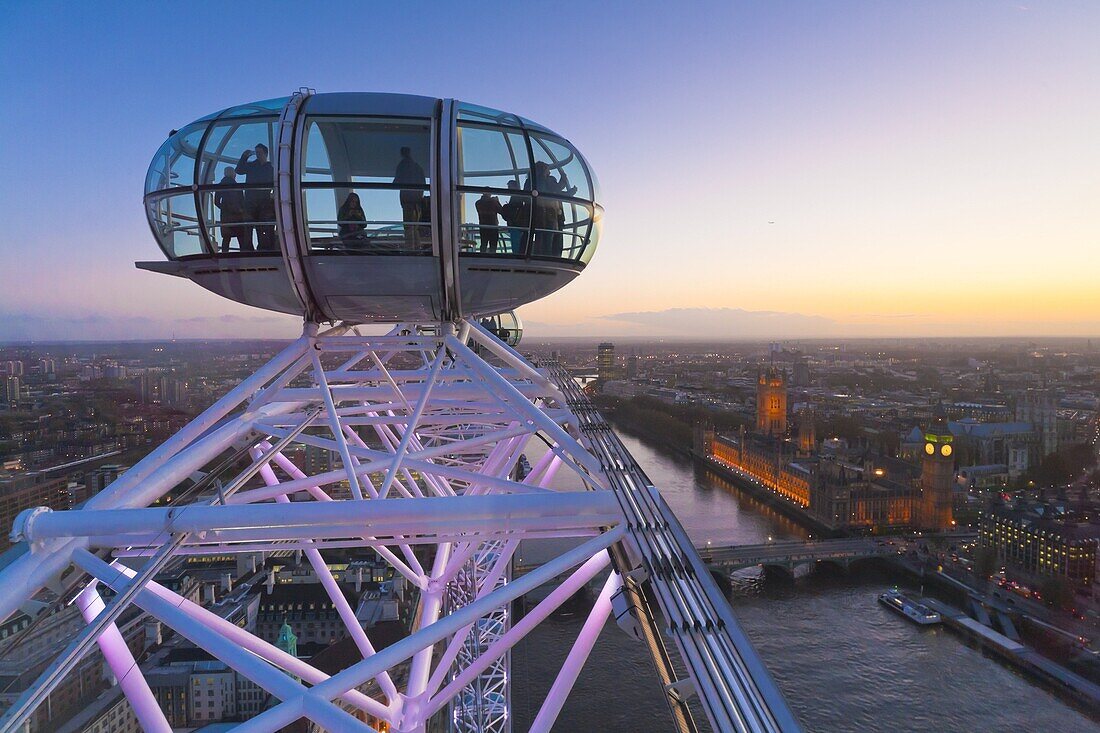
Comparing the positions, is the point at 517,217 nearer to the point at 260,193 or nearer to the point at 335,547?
the point at 260,193

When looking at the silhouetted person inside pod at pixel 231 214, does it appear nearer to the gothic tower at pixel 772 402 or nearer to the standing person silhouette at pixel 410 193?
the standing person silhouette at pixel 410 193

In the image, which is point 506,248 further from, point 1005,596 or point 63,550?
point 1005,596

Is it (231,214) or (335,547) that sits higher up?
(231,214)

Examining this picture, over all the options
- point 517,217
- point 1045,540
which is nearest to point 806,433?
point 1045,540

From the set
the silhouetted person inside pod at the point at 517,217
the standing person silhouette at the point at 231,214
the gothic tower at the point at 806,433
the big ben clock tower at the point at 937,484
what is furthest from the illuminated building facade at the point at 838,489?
Result: the standing person silhouette at the point at 231,214

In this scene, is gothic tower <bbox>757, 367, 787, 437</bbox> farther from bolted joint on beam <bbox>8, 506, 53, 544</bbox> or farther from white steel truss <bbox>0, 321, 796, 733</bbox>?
bolted joint on beam <bbox>8, 506, 53, 544</bbox>
